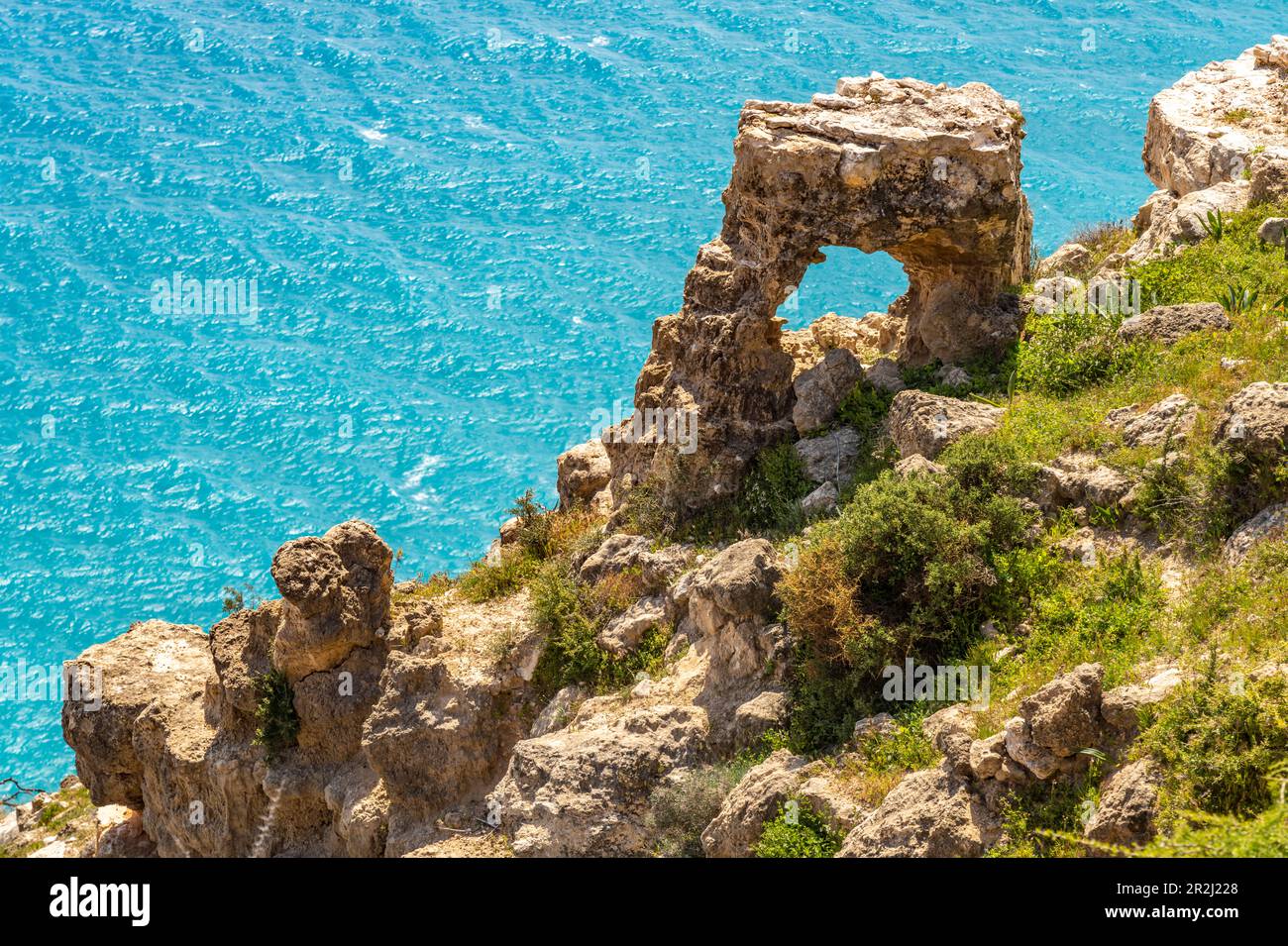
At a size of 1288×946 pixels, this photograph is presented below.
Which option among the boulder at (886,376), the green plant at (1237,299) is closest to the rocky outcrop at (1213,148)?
the green plant at (1237,299)

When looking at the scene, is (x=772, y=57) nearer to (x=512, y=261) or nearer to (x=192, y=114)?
(x=512, y=261)

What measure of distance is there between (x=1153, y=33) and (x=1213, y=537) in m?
40.4

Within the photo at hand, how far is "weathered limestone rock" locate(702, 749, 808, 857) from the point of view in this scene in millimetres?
12000

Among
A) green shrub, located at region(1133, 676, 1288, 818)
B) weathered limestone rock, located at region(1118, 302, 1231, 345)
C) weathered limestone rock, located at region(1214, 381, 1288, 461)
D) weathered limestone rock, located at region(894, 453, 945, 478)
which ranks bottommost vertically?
green shrub, located at region(1133, 676, 1288, 818)

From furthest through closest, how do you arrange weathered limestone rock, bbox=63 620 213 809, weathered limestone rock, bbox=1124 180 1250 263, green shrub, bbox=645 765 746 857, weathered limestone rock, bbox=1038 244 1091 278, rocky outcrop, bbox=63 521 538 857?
weathered limestone rock, bbox=1038 244 1091 278 < weathered limestone rock, bbox=1124 180 1250 263 < weathered limestone rock, bbox=63 620 213 809 < rocky outcrop, bbox=63 521 538 857 < green shrub, bbox=645 765 746 857

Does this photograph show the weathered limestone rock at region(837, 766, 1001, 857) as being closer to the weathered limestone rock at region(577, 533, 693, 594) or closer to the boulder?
the weathered limestone rock at region(577, 533, 693, 594)

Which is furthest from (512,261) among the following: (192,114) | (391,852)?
(391,852)

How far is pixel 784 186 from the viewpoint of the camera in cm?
1652

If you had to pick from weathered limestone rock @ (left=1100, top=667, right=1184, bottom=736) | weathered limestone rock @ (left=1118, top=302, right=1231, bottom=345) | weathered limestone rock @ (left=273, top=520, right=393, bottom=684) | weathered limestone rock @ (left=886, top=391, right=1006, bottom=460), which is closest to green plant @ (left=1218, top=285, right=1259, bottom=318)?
weathered limestone rock @ (left=1118, top=302, right=1231, bottom=345)

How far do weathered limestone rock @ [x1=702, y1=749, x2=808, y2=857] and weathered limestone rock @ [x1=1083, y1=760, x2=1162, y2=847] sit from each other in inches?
118

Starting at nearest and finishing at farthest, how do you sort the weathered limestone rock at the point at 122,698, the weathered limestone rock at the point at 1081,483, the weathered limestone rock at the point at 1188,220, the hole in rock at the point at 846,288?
the weathered limestone rock at the point at 1081,483 → the weathered limestone rock at the point at 122,698 → the weathered limestone rock at the point at 1188,220 → the hole in rock at the point at 846,288

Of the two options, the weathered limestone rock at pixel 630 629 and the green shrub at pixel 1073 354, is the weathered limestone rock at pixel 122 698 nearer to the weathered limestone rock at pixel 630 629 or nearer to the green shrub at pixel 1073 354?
the weathered limestone rock at pixel 630 629

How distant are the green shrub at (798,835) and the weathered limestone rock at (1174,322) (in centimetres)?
739

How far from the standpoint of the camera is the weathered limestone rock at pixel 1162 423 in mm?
13648
